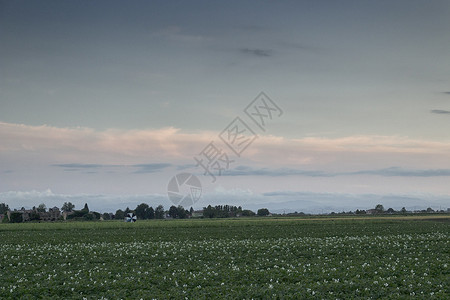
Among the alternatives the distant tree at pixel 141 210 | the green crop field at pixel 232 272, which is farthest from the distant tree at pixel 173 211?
the green crop field at pixel 232 272

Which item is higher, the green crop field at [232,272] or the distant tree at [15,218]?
the distant tree at [15,218]

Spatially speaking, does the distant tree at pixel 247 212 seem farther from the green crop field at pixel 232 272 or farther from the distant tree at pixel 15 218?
the green crop field at pixel 232 272

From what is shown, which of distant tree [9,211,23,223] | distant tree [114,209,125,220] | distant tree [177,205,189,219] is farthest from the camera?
distant tree [114,209,125,220]

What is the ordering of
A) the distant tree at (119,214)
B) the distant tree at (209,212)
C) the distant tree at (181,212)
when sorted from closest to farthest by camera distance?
1. the distant tree at (209,212)
2. the distant tree at (181,212)
3. the distant tree at (119,214)

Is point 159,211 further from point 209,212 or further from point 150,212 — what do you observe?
point 209,212

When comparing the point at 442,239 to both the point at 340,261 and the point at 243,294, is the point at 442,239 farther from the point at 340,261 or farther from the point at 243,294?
the point at 243,294

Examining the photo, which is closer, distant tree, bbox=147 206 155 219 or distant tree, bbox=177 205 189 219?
distant tree, bbox=177 205 189 219

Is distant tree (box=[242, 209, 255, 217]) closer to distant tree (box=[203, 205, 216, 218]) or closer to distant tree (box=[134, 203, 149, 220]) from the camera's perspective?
distant tree (box=[203, 205, 216, 218])

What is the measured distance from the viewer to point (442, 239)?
34.9 m

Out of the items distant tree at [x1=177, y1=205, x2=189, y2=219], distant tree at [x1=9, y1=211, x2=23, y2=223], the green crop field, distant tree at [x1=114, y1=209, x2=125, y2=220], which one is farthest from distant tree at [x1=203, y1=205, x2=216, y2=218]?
the green crop field

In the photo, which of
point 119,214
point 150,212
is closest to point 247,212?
point 150,212

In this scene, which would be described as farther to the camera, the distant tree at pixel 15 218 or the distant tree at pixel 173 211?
the distant tree at pixel 173 211

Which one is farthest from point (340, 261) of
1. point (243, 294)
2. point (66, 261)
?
point (66, 261)

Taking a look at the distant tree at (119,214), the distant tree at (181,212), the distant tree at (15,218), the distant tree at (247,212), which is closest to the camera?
the distant tree at (15,218)
